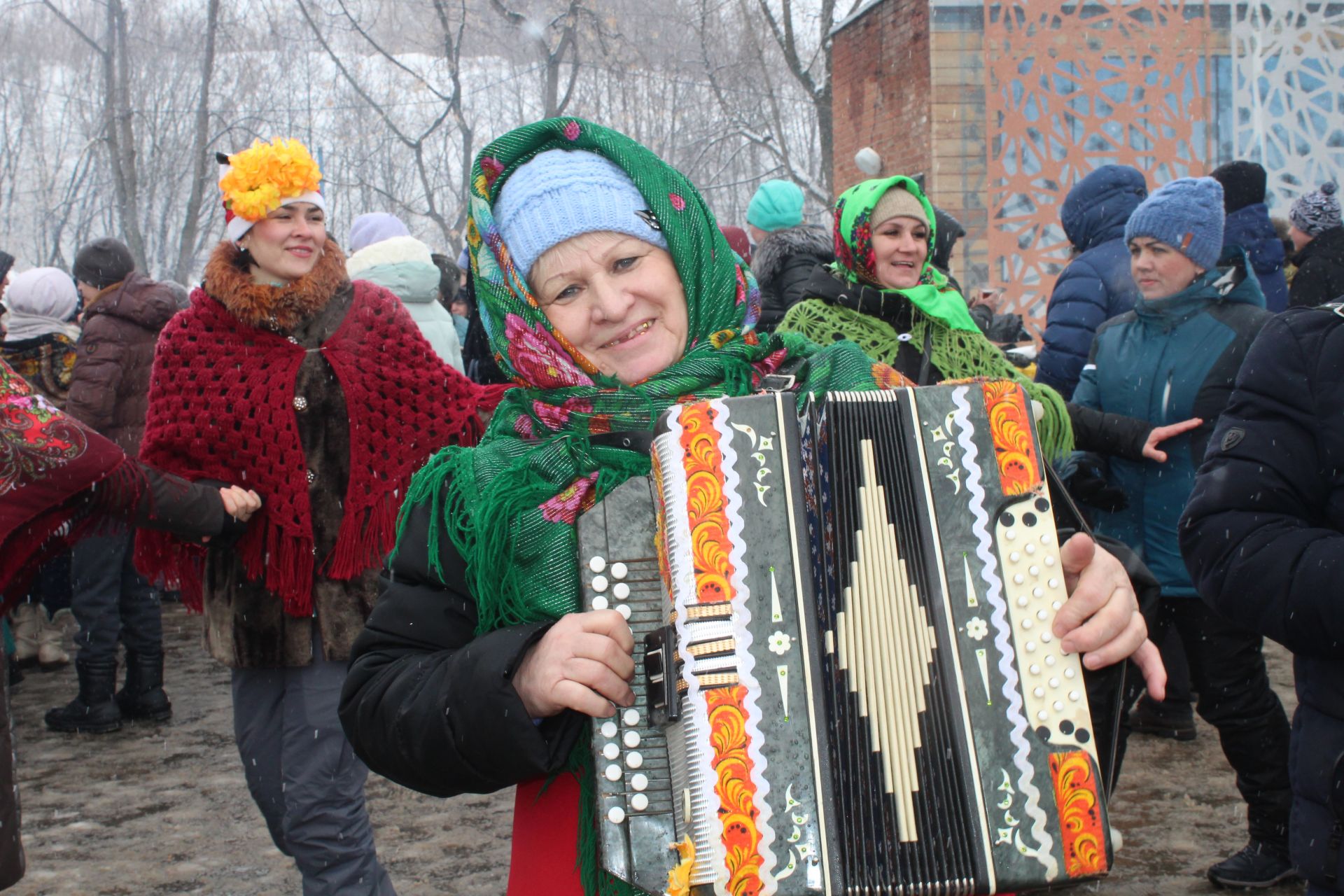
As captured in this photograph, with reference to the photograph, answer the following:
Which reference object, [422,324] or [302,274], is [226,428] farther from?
[422,324]

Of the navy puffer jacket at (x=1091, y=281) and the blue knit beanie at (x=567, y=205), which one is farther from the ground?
the navy puffer jacket at (x=1091, y=281)

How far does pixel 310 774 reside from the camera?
3.09 meters

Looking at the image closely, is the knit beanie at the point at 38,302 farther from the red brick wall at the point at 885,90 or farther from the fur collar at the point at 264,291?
the red brick wall at the point at 885,90

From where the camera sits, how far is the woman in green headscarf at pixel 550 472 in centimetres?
160

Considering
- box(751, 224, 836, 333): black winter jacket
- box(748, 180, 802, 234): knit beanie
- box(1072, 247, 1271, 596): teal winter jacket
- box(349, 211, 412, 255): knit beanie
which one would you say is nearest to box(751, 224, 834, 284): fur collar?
box(751, 224, 836, 333): black winter jacket

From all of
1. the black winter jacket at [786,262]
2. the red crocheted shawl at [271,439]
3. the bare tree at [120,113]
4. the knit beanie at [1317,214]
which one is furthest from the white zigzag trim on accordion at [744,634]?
the bare tree at [120,113]

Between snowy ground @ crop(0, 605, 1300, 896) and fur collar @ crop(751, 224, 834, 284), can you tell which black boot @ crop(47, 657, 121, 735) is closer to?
snowy ground @ crop(0, 605, 1300, 896)

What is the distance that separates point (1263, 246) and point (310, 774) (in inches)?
194

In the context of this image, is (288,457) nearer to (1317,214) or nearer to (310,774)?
(310,774)

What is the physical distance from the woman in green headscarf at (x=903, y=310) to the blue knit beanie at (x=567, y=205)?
6.31 feet

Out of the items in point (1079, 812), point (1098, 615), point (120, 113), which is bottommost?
point (1079, 812)

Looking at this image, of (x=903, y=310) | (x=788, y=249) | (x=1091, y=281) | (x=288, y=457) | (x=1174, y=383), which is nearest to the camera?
(x=288, y=457)

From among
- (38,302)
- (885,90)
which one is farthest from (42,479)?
(885,90)

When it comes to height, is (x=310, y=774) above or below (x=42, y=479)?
below
